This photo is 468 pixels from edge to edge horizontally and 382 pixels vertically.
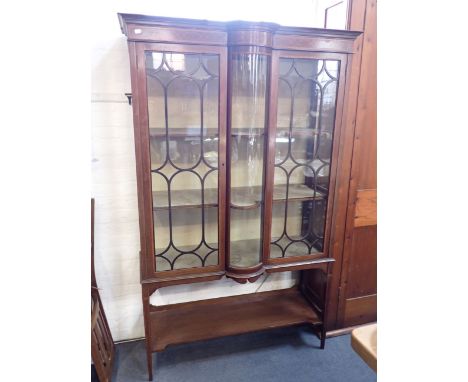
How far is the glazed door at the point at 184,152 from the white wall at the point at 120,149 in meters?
0.31

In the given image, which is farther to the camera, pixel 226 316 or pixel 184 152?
pixel 226 316

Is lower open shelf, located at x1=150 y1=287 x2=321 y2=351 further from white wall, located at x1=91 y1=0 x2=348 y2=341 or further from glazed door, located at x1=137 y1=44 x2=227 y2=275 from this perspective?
glazed door, located at x1=137 y1=44 x2=227 y2=275

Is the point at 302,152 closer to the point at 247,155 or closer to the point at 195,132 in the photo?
the point at 247,155

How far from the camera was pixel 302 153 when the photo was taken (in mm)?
1646

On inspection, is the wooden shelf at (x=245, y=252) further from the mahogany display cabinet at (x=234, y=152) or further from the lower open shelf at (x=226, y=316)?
the lower open shelf at (x=226, y=316)

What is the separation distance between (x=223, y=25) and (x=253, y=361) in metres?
1.76

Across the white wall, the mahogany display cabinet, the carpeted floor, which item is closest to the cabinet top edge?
the mahogany display cabinet

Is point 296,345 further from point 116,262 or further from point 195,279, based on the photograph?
point 116,262

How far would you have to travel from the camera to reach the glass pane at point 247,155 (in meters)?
1.41

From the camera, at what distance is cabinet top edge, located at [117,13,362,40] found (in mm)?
1215

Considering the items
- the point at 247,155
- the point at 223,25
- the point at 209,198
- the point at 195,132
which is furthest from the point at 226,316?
the point at 223,25

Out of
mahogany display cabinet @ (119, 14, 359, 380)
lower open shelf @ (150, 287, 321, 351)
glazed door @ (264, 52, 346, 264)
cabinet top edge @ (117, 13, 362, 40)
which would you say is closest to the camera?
cabinet top edge @ (117, 13, 362, 40)
